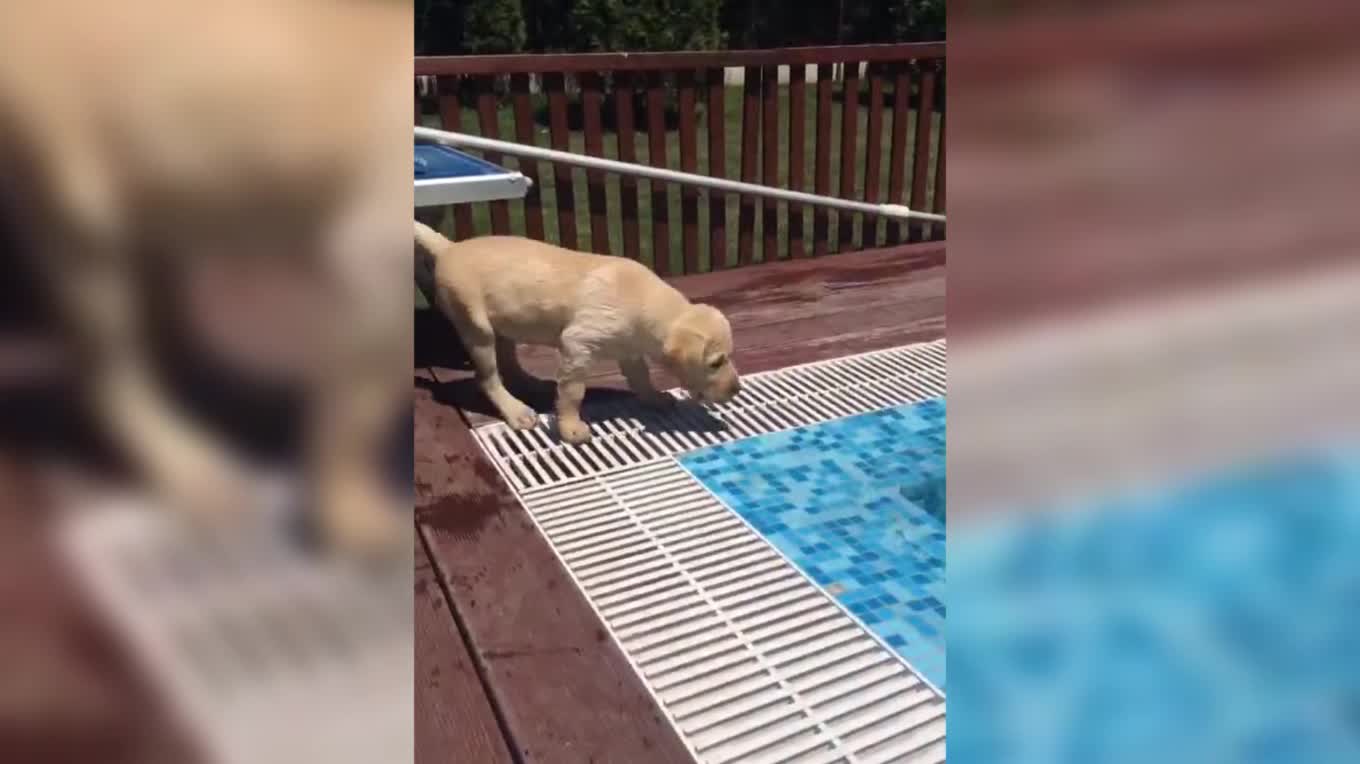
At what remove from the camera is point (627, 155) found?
12.8ft

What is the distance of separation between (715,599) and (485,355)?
103 centimetres

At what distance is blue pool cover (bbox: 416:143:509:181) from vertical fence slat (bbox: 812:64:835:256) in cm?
163

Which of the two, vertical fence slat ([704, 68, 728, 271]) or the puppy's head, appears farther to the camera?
vertical fence slat ([704, 68, 728, 271])

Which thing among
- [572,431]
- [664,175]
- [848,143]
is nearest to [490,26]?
[848,143]

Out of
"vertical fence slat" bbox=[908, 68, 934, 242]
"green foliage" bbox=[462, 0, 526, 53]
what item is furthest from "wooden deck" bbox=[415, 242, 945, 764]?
"green foliage" bbox=[462, 0, 526, 53]

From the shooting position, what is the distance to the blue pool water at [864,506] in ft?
6.08

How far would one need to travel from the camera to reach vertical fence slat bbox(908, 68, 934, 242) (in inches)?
179
